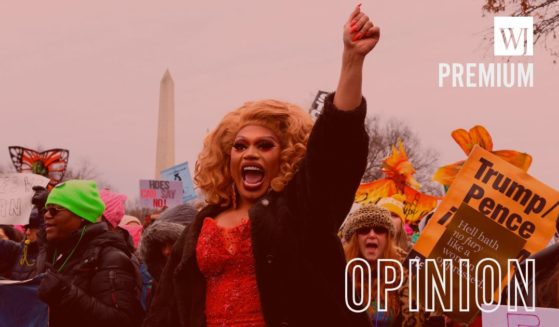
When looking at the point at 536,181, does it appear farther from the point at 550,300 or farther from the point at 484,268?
the point at 550,300

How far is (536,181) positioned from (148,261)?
2182 mm

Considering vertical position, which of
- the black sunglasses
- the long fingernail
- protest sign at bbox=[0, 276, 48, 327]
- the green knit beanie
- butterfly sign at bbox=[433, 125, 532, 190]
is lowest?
protest sign at bbox=[0, 276, 48, 327]

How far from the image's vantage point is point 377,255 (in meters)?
5.35

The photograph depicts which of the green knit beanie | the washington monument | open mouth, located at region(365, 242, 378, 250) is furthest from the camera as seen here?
the washington monument

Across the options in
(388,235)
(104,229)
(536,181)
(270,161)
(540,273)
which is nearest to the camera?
(270,161)

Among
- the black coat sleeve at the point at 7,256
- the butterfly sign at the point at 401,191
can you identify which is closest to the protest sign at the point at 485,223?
the black coat sleeve at the point at 7,256

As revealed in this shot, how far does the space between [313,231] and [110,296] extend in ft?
5.88

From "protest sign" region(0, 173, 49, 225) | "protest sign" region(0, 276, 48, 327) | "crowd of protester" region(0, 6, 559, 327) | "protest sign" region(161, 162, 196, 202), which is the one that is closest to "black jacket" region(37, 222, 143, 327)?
"protest sign" region(0, 276, 48, 327)

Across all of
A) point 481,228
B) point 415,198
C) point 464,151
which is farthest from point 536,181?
point 415,198

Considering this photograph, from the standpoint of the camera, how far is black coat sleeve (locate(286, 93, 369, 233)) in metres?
2.46

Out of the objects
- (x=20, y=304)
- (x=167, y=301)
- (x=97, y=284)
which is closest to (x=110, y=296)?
(x=97, y=284)

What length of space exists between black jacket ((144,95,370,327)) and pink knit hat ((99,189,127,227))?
3924mm

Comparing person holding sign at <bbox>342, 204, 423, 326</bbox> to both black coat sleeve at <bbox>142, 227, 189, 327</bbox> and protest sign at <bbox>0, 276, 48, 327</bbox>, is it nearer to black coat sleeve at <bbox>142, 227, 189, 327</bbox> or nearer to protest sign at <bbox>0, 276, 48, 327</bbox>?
protest sign at <bbox>0, 276, 48, 327</bbox>

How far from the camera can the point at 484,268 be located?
4.20 m
